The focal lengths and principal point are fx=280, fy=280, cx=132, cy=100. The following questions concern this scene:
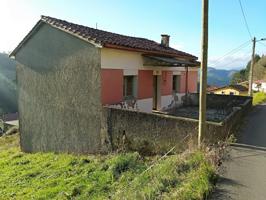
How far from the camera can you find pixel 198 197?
5.07 metres

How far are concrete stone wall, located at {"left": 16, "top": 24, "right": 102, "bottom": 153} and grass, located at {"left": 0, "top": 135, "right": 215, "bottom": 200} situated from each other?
1.08 m

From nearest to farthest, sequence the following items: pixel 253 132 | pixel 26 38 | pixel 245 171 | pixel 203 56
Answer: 1. pixel 245 171
2. pixel 203 56
3. pixel 253 132
4. pixel 26 38

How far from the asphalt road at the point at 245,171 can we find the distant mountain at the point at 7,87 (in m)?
48.7

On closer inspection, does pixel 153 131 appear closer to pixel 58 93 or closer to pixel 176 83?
pixel 58 93

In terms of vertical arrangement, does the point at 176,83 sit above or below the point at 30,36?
below

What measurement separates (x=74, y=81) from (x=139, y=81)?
348 centimetres

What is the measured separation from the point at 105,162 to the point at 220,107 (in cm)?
1118

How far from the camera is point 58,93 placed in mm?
13242

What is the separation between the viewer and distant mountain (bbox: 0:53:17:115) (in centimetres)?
5266

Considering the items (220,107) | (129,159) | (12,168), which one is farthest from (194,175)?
(220,107)

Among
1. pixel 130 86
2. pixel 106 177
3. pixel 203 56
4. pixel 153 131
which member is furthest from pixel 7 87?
pixel 203 56

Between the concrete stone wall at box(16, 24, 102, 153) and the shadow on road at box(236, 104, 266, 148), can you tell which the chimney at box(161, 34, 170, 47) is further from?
the concrete stone wall at box(16, 24, 102, 153)

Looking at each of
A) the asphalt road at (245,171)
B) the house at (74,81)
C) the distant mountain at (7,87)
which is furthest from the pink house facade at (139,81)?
the distant mountain at (7,87)

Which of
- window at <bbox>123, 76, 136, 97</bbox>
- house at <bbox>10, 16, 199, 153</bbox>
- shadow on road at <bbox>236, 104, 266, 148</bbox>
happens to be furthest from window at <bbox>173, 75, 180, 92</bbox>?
shadow on road at <bbox>236, 104, 266, 148</bbox>
